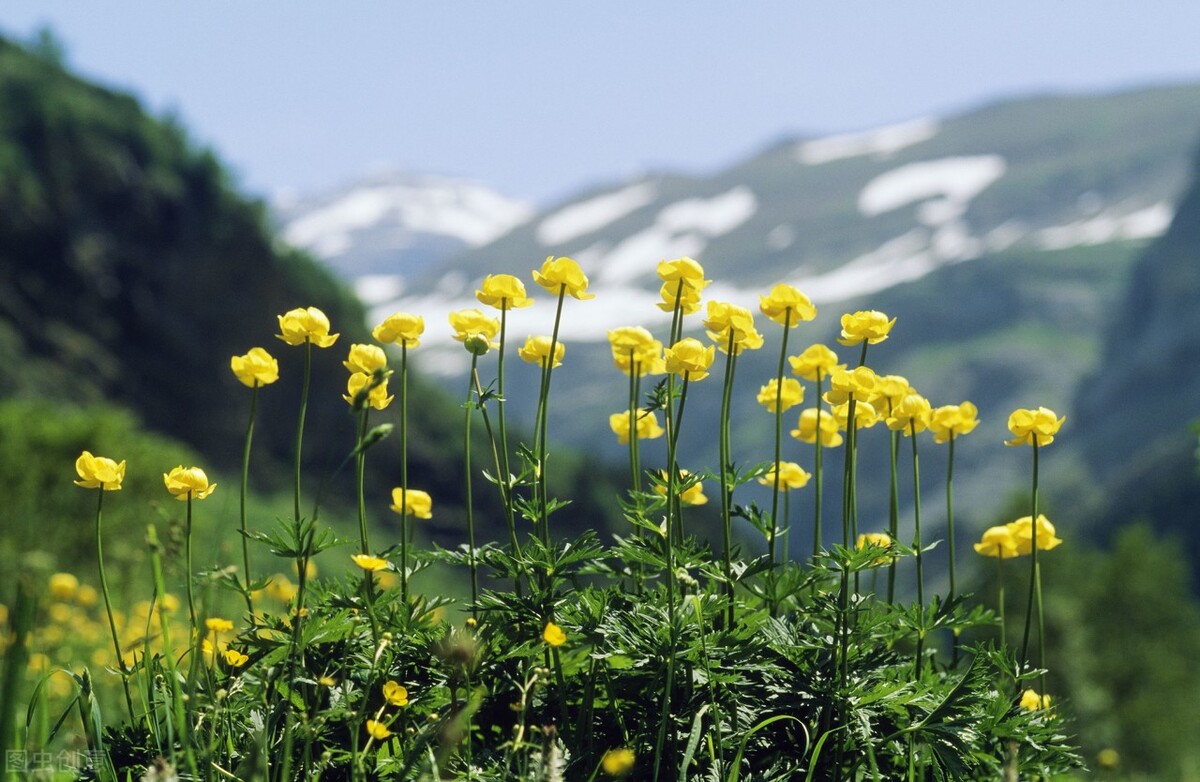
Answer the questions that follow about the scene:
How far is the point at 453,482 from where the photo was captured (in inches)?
2219

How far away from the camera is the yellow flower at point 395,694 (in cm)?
230

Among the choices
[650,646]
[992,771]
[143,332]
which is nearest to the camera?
[650,646]

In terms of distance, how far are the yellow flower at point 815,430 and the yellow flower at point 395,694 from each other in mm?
1363

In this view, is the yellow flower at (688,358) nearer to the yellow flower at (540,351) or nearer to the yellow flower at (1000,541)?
the yellow flower at (540,351)

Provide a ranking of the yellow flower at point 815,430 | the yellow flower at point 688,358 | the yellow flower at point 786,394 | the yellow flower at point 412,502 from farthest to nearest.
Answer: the yellow flower at point 815,430, the yellow flower at point 786,394, the yellow flower at point 412,502, the yellow flower at point 688,358

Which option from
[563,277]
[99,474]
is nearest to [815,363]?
[563,277]

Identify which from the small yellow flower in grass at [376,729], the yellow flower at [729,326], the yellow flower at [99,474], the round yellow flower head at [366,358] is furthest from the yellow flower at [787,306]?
the yellow flower at [99,474]

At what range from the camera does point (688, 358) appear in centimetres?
265

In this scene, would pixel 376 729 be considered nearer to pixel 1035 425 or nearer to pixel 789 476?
pixel 789 476

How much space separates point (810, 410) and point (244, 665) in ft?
5.98

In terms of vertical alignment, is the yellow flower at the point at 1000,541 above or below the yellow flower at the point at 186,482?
below

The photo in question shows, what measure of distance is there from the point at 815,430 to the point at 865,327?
1.75 ft

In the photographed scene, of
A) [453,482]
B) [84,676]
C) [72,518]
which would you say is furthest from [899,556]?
[453,482]

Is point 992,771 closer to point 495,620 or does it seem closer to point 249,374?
point 495,620
